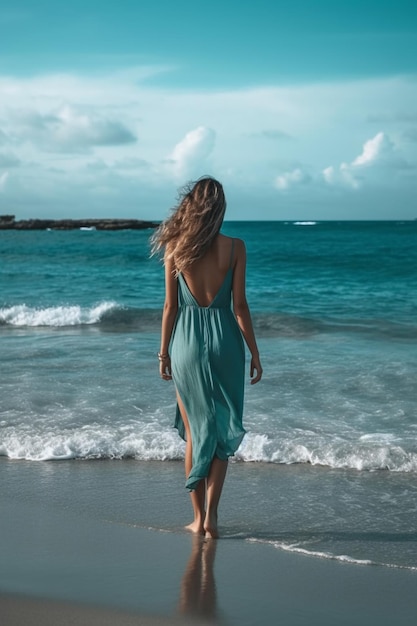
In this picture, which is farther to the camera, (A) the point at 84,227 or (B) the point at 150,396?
(A) the point at 84,227

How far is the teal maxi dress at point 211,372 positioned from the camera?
13.7 feet

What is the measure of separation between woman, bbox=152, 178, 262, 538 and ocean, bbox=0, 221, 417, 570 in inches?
18.9

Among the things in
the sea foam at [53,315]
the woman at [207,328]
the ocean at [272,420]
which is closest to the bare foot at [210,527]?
the woman at [207,328]

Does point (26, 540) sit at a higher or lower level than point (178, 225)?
lower

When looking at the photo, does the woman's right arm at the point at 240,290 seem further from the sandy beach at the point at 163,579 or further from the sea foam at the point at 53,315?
the sea foam at the point at 53,315

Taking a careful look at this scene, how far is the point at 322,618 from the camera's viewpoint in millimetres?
3244

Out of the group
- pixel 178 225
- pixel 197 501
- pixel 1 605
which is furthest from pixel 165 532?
pixel 178 225

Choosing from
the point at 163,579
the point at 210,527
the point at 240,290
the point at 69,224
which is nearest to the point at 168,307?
the point at 240,290

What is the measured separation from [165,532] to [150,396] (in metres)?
3.32

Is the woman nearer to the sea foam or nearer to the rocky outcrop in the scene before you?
the sea foam

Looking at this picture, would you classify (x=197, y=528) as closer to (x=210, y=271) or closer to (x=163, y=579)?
(x=163, y=579)

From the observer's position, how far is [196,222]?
406 centimetres

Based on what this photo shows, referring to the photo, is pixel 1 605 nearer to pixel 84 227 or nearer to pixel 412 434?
pixel 412 434

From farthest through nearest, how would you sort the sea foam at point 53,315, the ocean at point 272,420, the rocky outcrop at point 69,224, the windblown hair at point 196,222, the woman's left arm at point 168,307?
the rocky outcrop at point 69,224 → the sea foam at point 53,315 → the ocean at point 272,420 → the woman's left arm at point 168,307 → the windblown hair at point 196,222
